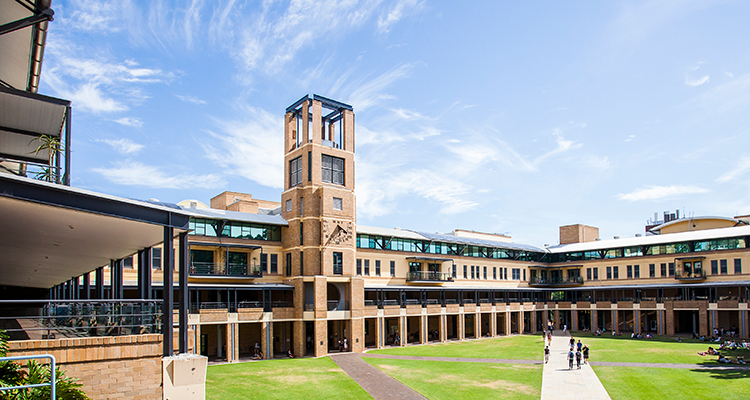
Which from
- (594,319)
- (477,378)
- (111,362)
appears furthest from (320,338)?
(594,319)

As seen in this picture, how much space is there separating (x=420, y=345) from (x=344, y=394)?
71.8ft

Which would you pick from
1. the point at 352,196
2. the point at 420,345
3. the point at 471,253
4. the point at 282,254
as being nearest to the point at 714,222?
the point at 471,253

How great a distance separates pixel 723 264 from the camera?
174ft

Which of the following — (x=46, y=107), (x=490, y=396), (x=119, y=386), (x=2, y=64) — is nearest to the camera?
(x=119, y=386)

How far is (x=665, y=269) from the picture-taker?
57.4 m

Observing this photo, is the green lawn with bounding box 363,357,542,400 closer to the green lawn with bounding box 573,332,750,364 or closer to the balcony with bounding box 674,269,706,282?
the green lawn with bounding box 573,332,750,364

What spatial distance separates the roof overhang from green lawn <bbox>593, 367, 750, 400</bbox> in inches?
881

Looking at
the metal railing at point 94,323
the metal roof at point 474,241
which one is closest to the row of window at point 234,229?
the metal roof at point 474,241

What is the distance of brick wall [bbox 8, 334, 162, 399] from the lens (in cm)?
1014

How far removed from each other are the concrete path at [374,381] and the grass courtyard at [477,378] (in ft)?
1.60

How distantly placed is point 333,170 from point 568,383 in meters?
24.7

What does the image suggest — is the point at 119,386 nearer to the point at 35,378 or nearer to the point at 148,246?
the point at 35,378

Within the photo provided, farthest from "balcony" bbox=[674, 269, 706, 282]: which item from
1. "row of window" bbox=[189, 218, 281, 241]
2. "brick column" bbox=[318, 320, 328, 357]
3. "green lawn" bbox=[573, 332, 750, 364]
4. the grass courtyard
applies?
"row of window" bbox=[189, 218, 281, 241]

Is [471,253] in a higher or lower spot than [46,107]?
lower
